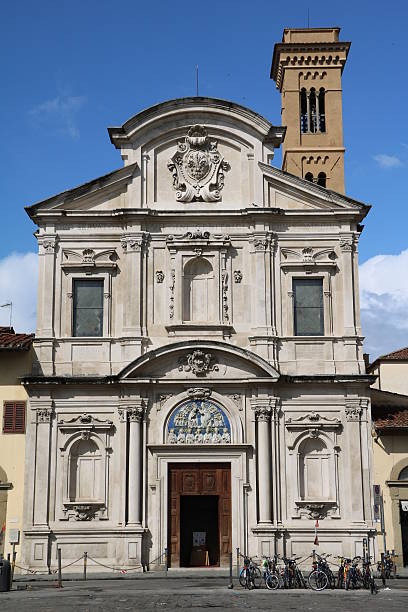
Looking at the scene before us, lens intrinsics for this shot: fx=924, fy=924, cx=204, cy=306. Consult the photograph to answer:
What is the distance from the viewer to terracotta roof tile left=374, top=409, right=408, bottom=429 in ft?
109

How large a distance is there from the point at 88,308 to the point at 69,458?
548 cm

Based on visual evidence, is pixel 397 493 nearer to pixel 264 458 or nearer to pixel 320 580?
pixel 264 458

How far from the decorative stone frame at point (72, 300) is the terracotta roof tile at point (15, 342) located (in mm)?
1360

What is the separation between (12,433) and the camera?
33.0 metres

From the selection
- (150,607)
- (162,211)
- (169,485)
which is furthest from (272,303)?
(150,607)

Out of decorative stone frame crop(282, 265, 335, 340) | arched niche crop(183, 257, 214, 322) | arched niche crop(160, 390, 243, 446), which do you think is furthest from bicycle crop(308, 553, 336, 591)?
arched niche crop(183, 257, 214, 322)

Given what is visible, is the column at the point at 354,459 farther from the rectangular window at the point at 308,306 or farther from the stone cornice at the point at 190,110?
the stone cornice at the point at 190,110

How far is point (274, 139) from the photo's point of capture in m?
35.2

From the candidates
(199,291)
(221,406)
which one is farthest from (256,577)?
(199,291)

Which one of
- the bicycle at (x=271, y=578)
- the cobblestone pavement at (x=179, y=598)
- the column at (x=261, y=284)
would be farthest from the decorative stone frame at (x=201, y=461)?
the column at (x=261, y=284)

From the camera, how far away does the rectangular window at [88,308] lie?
3375cm

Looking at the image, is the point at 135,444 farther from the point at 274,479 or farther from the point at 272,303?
the point at 272,303

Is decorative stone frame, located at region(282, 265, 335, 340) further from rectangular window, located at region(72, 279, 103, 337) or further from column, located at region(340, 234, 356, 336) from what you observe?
rectangular window, located at region(72, 279, 103, 337)

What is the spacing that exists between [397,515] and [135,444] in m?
9.74
